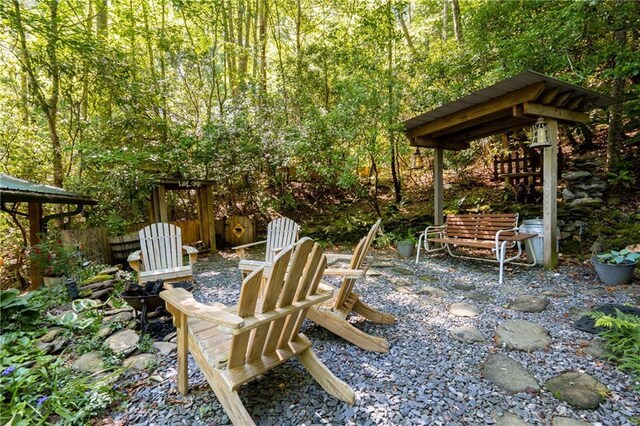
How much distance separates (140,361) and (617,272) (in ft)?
14.8

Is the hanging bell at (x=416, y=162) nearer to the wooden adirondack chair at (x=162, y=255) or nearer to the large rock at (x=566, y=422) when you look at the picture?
the wooden adirondack chair at (x=162, y=255)

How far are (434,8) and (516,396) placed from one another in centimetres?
1083

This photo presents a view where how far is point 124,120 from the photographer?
5.17 metres

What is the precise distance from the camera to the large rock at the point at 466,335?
84.8 inches

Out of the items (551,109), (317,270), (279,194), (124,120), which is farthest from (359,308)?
(124,120)

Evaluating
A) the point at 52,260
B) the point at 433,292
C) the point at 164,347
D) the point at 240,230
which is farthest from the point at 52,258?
the point at 433,292

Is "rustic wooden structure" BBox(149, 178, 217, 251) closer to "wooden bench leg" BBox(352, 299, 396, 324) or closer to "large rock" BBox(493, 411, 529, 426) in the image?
"wooden bench leg" BBox(352, 299, 396, 324)

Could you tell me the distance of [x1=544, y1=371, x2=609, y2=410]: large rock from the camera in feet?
4.87

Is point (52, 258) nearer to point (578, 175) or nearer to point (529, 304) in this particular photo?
point (529, 304)

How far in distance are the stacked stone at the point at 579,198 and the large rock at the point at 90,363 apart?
226 inches

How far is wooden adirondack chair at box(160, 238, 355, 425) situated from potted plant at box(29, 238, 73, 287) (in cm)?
290

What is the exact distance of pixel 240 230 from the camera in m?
6.35

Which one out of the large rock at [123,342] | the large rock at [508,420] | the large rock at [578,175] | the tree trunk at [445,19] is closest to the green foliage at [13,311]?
the large rock at [123,342]

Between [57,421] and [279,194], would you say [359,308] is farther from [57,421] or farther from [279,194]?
[279,194]
